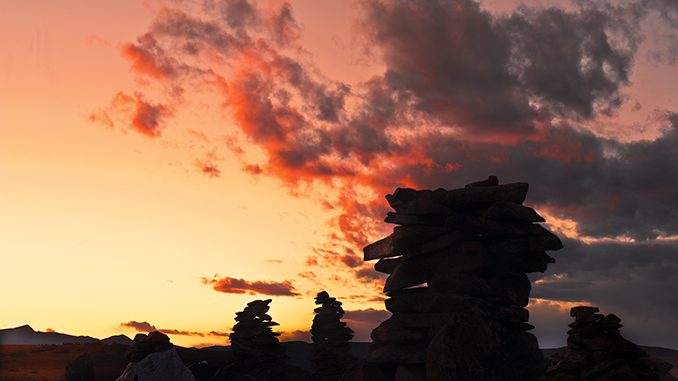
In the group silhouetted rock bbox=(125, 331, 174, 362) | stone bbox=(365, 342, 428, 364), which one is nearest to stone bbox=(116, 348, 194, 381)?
silhouetted rock bbox=(125, 331, 174, 362)

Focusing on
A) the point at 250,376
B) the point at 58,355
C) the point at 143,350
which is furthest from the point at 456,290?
the point at 58,355

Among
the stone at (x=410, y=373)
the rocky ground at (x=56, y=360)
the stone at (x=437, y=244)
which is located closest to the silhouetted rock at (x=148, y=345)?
the stone at (x=410, y=373)

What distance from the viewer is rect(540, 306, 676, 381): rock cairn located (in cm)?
1265

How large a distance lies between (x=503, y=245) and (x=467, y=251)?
47.6 inches

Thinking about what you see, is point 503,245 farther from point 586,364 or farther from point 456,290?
point 586,364

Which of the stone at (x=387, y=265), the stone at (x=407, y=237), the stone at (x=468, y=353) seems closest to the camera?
the stone at (x=468, y=353)

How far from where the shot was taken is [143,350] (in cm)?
1905

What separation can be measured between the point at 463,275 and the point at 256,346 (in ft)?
87.5

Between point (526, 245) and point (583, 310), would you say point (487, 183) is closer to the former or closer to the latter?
point (526, 245)

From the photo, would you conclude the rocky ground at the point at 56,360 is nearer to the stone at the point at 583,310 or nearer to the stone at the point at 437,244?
the stone at the point at 437,244

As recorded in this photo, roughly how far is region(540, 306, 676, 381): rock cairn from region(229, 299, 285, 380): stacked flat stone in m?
26.8

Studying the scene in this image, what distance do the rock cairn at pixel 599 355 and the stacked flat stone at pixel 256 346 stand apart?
88.0 ft

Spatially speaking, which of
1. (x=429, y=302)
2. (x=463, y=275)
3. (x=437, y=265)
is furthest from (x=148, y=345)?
(x=463, y=275)

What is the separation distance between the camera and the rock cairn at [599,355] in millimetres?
12648
